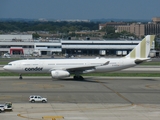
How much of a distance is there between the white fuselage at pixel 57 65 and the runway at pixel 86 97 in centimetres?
193

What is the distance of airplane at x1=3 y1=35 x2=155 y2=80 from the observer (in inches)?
3378

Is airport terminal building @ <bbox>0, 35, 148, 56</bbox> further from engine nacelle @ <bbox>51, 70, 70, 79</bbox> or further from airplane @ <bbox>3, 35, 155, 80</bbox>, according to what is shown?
engine nacelle @ <bbox>51, 70, 70, 79</bbox>

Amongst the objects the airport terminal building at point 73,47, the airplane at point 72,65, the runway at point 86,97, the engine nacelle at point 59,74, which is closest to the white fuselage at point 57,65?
the airplane at point 72,65

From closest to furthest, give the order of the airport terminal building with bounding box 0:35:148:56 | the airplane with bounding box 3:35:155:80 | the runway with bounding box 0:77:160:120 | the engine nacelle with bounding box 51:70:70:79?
the runway with bounding box 0:77:160:120 < the engine nacelle with bounding box 51:70:70:79 < the airplane with bounding box 3:35:155:80 < the airport terminal building with bounding box 0:35:148:56

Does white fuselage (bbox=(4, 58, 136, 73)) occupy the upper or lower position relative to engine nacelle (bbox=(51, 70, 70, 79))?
upper

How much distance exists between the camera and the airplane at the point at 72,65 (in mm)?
85812

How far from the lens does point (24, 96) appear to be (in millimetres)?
64938

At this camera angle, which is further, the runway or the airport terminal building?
the airport terminal building

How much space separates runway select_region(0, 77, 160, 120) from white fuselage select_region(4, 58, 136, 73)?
1931 millimetres

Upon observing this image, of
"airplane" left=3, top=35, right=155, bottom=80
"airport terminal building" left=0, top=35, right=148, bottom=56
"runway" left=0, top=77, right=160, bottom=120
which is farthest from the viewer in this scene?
"airport terminal building" left=0, top=35, right=148, bottom=56

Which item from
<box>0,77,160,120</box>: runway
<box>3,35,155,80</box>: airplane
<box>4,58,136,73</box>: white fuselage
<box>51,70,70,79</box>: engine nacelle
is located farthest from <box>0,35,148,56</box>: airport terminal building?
<box>51,70,70,79</box>: engine nacelle

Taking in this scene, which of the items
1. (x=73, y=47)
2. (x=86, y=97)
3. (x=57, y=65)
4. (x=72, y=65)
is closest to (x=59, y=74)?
(x=57, y=65)

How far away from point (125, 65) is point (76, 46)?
10794 centimetres

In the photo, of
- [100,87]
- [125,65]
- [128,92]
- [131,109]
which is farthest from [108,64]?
[131,109]
